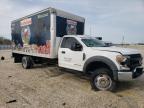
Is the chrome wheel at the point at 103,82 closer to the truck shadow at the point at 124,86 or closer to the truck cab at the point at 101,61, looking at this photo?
the truck cab at the point at 101,61

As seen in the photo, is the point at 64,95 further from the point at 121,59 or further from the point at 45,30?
the point at 45,30

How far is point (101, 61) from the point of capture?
7.28 m

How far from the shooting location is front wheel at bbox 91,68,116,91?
7098mm

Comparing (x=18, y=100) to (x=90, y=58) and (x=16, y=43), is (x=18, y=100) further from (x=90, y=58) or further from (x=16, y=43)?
(x=16, y=43)

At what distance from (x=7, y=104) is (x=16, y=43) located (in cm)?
860

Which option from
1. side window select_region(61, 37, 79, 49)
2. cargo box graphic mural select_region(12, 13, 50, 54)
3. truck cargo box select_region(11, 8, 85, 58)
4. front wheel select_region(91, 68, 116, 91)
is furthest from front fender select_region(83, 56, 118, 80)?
cargo box graphic mural select_region(12, 13, 50, 54)

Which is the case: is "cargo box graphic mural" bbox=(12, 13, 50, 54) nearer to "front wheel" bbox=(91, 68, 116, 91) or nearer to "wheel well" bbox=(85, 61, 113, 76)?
"wheel well" bbox=(85, 61, 113, 76)

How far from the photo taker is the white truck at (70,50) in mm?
7000

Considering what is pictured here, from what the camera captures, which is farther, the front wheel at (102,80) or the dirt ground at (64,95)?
the front wheel at (102,80)

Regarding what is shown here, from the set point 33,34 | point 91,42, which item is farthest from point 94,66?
point 33,34

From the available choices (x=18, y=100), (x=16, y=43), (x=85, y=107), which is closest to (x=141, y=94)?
(x=85, y=107)

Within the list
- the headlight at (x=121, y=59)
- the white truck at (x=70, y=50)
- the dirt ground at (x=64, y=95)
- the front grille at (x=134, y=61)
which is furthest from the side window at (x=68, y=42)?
the front grille at (x=134, y=61)

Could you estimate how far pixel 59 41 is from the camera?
380 inches

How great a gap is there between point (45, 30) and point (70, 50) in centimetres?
216
